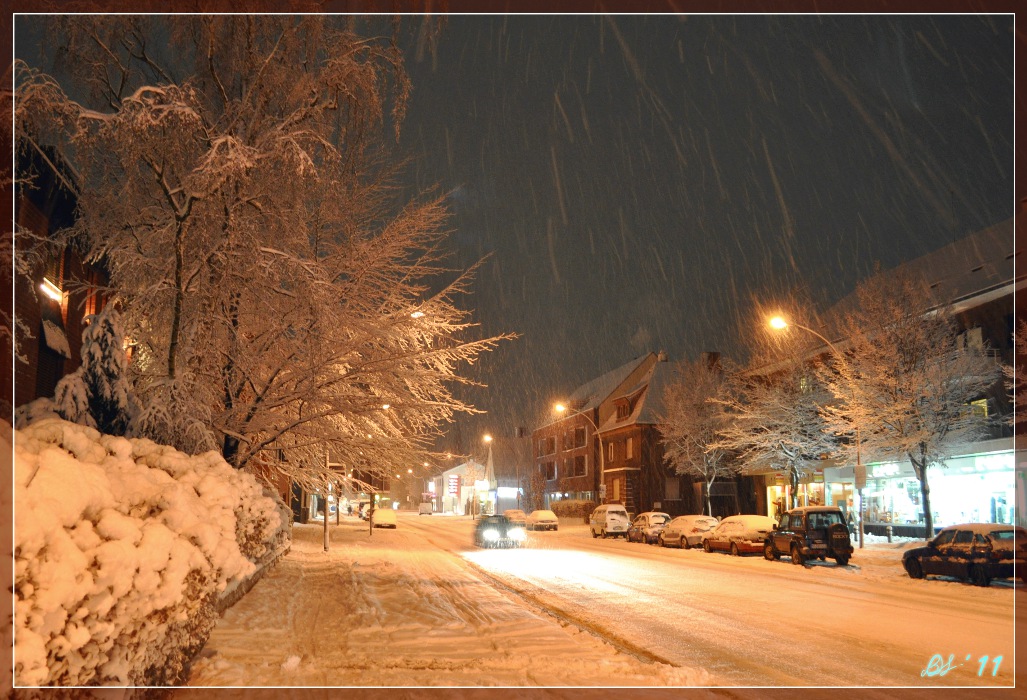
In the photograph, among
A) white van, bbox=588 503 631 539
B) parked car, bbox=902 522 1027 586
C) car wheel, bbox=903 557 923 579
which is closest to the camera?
parked car, bbox=902 522 1027 586

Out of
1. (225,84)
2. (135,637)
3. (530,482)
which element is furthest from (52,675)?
(530,482)

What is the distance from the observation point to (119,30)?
12766 mm

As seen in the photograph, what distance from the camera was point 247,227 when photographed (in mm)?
13039

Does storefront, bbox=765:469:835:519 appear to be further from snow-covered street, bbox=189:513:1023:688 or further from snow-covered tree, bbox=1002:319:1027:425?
snow-covered street, bbox=189:513:1023:688

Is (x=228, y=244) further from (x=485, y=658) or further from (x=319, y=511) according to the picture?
(x=319, y=511)

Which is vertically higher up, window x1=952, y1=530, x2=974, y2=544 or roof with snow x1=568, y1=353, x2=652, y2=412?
roof with snow x1=568, y1=353, x2=652, y2=412

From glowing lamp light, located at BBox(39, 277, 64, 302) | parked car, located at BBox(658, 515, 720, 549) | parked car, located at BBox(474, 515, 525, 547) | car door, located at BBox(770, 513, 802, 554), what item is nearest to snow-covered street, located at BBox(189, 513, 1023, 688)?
car door, located at BBox(770, 513, 802, 554)

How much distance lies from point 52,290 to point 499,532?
819 inches

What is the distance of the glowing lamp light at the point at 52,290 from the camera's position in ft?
59.0

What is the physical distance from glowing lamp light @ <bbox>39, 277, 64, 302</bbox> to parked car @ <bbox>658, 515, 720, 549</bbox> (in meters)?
26.0

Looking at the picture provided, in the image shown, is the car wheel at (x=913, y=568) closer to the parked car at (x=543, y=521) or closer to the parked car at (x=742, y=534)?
the parked car at (x=742, y=534)

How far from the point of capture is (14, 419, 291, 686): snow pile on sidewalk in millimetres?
4855

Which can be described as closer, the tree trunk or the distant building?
the distant building

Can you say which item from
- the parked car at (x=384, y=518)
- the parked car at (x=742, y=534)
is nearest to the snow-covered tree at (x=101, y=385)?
the parked car at (x=742, y=534)
